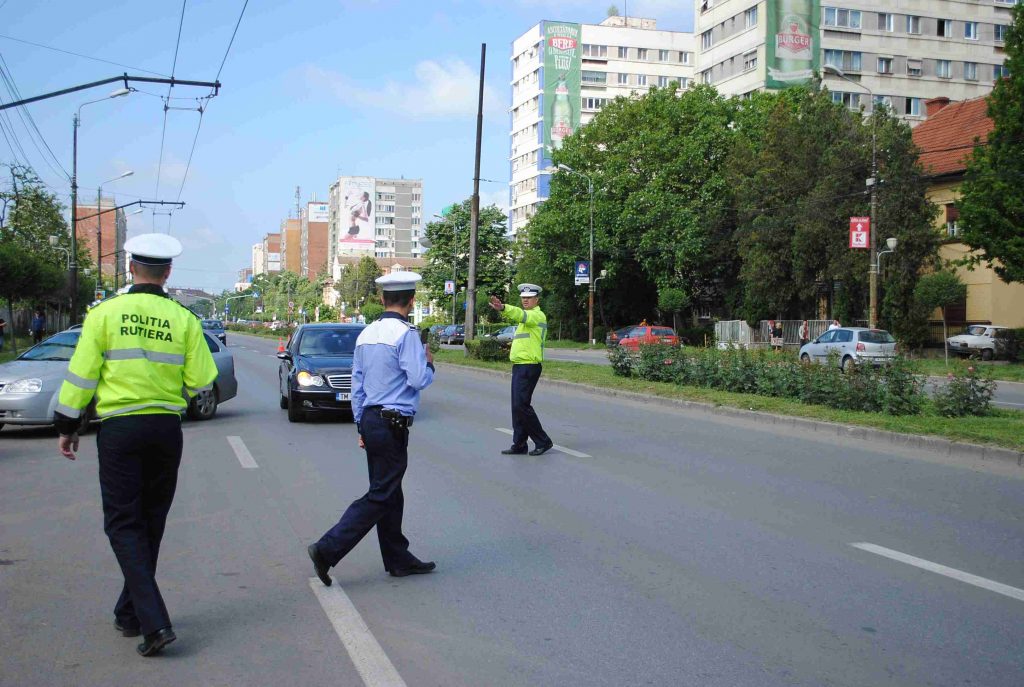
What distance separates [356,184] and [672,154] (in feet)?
412

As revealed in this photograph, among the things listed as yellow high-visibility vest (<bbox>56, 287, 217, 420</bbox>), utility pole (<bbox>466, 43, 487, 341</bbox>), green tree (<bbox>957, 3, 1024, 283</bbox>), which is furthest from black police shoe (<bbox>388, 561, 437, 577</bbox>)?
green tree (<bbox>957, 3, 1024, 283</bbox>)

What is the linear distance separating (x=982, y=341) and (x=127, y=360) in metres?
38.1

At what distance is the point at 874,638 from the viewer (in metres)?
4.76

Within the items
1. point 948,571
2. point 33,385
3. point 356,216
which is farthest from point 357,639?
point 356,216

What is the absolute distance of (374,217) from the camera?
175500 mm

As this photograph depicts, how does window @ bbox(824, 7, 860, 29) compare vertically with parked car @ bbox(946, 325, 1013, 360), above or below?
above

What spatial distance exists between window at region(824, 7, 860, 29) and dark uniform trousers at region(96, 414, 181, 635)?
65.9 m

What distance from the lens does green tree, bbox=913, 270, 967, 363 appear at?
35875mm

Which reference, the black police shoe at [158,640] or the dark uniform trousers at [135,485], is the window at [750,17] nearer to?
the dark uniform trousers at [135,485]

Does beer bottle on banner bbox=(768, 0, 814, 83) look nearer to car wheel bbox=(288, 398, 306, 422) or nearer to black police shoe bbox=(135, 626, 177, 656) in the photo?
car wheel bbox=(288, 398, 306, 422)

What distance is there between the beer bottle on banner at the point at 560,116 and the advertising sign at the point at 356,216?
8194cm

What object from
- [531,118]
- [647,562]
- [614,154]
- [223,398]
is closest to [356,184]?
[531,118]

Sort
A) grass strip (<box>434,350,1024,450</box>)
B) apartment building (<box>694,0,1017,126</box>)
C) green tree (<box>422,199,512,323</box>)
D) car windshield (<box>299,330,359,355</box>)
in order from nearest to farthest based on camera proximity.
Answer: grass strip (<box>434,350,1024,450</box>) < car windshield (<box>299,330,359,355</box>) < apartment building (<box>694,0,1017,126</box>) < green tree (<box>422,199,512,323</box>)

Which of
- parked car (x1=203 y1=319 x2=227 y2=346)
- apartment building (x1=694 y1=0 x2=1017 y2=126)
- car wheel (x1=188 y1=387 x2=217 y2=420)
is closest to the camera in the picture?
car wheel (x1=188 y1=387 x2=217 y2=420)
